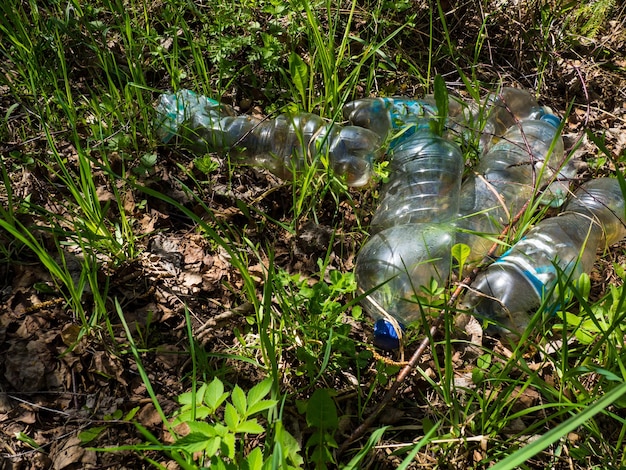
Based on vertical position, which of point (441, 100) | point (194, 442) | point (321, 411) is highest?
point (441, 100)

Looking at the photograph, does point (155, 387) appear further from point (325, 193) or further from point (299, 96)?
point (299, 96)

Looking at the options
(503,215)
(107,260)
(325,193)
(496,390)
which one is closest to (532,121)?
(503,215)

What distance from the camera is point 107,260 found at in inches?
72.9

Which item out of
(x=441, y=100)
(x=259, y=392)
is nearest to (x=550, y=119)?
(x=441, y=100)

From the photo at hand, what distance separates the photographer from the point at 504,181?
2268 mm

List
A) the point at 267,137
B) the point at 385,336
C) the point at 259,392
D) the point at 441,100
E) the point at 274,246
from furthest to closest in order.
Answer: the point at 267,137
the point at 441,100
the point at 274,246
the point at 385,336
the point at 259,392

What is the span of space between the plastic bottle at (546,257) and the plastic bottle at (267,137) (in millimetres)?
752

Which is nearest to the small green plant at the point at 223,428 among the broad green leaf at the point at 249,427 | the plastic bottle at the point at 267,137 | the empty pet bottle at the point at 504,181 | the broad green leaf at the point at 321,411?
the broad green leaf at the point at 249,427

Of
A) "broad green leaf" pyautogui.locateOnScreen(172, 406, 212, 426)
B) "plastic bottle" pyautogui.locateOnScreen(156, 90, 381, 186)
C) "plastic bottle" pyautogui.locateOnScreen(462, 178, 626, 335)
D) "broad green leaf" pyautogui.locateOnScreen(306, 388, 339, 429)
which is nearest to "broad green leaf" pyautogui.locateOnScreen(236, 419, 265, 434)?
"broad green leaf" pyautogui.locateOnScreen(172, 406, 212, 426)

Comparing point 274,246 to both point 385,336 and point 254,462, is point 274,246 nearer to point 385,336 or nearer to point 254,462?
point 385,336

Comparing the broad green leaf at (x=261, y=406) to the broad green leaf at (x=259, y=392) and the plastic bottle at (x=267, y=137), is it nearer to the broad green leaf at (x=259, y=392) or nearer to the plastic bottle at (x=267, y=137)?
the broad green leaf at (x=259, y=392)

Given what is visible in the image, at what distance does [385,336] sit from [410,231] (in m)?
0.43

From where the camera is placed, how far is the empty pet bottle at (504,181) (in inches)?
82.1

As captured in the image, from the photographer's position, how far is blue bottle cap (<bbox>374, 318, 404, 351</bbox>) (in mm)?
1734
